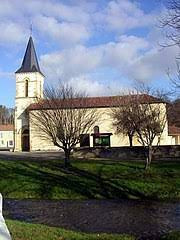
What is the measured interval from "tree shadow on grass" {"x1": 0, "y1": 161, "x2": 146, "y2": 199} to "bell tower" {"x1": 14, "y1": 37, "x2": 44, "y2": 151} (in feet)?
144

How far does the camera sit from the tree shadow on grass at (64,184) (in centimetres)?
2366

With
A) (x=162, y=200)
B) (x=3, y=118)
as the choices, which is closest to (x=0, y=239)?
(x=162, y=200)

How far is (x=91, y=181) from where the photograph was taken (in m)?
26.5

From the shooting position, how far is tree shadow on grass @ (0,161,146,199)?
77.6ft

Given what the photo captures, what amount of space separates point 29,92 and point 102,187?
2129 inches

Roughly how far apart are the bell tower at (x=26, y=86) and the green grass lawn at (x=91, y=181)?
141ft

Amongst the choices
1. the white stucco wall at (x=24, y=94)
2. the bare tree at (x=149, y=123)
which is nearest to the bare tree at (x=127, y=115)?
the bare tree at (x=149, y=123)

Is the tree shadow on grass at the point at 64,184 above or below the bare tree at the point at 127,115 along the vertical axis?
below

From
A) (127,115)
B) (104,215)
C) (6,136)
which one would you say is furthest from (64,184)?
(6,136)

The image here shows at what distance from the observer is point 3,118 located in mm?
143250

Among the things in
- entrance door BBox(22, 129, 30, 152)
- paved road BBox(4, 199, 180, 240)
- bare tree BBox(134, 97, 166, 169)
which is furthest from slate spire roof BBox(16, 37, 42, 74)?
paved road BBox(4, 199, 180, 240)

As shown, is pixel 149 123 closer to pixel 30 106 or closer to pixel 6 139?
pixel 30 106

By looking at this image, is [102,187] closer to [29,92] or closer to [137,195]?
[137,195]

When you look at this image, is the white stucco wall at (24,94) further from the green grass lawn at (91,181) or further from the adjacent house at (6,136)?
the green grass lawn at (91,181)
